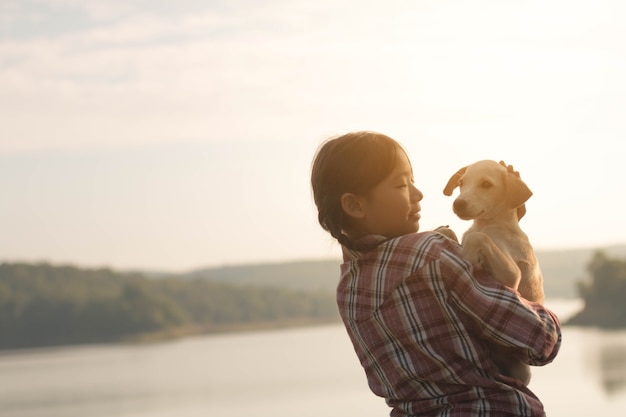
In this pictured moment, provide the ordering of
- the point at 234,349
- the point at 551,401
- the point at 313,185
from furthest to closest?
the point at 234,349
the point at 551,401
the point at 313,185

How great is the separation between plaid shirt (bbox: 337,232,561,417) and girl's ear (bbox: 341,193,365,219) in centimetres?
8

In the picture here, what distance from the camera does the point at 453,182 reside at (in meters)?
2.37

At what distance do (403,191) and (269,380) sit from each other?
118 ft

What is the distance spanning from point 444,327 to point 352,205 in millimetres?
304

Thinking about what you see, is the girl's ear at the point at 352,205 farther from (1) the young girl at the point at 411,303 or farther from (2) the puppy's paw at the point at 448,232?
(2) the puppy's paw at the point at 448,232

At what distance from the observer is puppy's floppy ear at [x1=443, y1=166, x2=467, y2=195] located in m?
2.35

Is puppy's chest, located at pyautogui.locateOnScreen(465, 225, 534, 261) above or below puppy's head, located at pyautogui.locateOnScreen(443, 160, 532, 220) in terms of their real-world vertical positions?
below

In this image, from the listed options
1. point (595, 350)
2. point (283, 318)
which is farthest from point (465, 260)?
point (283, 318)

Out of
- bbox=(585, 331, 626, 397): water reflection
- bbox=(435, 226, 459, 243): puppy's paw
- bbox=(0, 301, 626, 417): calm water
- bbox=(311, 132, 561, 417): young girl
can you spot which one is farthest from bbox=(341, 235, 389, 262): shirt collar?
bbox=(585, 331, 626, 397): water reflection

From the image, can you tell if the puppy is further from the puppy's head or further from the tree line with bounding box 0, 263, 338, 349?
the tree line with bounding box 0, 263, 338, 349

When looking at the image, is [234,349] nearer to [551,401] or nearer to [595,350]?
[595,350]

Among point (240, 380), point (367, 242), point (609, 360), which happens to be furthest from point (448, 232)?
point (240, 380)

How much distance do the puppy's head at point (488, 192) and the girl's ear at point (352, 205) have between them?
0.18 metres

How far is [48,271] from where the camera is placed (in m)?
59.7
